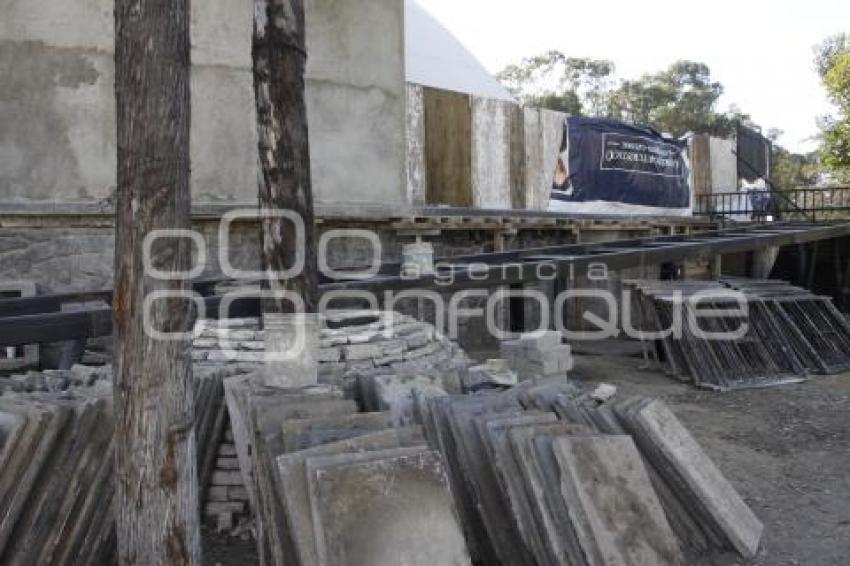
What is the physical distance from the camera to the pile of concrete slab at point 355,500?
7.93 feet

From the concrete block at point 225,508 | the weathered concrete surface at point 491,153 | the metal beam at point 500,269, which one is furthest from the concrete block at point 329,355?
the weathered concrete surface at point 491,153

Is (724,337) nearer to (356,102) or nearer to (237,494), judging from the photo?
(356,102)

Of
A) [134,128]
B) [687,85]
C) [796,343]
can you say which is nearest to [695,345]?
[796,343]

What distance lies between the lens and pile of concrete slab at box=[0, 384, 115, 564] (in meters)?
3.07

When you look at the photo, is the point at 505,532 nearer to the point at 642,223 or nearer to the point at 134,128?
the point at 134,128

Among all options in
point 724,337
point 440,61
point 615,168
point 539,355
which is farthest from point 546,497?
point 440,61

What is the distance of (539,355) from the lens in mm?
7203

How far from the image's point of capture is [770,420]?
7074mm

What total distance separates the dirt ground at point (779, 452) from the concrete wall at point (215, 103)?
13.0 ft

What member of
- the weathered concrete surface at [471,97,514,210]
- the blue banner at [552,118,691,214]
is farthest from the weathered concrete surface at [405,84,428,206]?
the blue banner at [552,118,691,214]

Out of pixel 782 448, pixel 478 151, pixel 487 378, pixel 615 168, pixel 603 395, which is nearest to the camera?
pixel 603 395

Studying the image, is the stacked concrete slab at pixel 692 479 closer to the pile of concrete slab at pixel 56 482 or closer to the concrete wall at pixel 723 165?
the pile of concrete slab at pixel 56 482

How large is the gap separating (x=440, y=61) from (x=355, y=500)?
556 inches

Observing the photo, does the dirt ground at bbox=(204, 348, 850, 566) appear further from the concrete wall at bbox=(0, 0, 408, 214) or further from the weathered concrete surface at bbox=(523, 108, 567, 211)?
the concrete wall at bbox=(0, 0, 408, 214)
